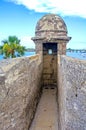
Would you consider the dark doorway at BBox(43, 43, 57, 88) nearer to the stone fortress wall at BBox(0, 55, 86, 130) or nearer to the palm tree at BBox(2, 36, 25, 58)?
the stone fortress wall at BBox(0, 55, 86, 130)

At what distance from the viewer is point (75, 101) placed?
3309mm

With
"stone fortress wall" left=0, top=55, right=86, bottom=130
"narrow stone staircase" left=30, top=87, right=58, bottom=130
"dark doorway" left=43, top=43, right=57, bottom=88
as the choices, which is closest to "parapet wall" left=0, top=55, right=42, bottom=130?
"stone fortress wall" left=0, top=55, right=86, bottom=130

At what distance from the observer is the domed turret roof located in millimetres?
12482

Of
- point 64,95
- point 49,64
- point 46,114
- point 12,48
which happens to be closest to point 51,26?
point 49,64

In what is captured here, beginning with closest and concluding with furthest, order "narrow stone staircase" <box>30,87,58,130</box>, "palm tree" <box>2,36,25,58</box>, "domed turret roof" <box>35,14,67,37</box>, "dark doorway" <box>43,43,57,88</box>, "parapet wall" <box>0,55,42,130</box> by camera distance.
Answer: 1. "parapet wall" <box>0,55,42,130</box>
2. "narrow stone staircase" <box>30,87,58,130</box>
3. "domed turret roof" <box>35,14,67,37</box>
4. "dark doorway" <box>43,43,57,88</box>
5. "palm tree" <box>2,36,25,58</box>

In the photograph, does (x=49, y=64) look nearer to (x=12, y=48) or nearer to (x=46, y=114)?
(x=46, y=114)

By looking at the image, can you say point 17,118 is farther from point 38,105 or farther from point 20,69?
point 38,105

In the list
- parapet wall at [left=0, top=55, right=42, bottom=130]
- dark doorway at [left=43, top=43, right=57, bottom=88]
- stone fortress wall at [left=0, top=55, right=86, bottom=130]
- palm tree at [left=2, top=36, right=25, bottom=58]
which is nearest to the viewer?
stone fortress wall at [left=0, top=55, right=86, bottom=130]

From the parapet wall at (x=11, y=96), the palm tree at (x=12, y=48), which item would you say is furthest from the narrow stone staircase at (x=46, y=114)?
the palm tree at (x=12, y=48)

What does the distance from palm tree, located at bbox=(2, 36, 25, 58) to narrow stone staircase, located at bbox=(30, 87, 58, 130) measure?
16.0 meters

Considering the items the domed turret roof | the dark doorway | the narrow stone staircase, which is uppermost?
the domed turret roof

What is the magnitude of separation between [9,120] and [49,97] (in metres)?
6.89

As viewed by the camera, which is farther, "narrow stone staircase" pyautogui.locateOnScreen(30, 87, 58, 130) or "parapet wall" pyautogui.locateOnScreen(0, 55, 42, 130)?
"narrow stone staircase" pyautogui.locateOnScreen(30, 87, 58, 130)

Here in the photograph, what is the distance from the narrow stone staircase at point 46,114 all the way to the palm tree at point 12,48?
52.5 ft
